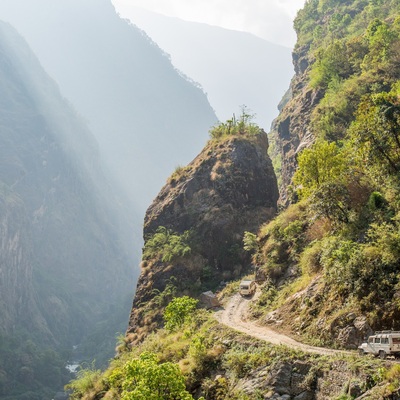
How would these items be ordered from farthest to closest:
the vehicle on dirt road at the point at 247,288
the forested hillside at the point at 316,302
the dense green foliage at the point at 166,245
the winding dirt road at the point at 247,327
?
1. the dense green foliage at the point at 166,245
2. the vehicle on dirt road at the point at 247,288
3. the winding dirt road at the point at 247,327
4. the forested hillside at the point at 316,302

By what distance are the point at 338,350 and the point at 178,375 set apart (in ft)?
24.7

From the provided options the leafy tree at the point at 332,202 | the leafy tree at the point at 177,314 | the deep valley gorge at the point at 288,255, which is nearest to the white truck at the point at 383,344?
the deep valley gorge at the point at 288,255

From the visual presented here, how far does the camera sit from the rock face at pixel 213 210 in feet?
147

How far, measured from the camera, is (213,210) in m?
48.8

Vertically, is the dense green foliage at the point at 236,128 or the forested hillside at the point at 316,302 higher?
the dense green foliage at the point at 236,128

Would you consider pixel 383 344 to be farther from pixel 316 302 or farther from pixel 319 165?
pixel 319 165

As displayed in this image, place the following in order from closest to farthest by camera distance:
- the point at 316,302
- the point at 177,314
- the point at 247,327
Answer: the point at 316,302, the point at 247,327, the point at 177,314

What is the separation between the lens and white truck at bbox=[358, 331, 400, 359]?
1695 cm

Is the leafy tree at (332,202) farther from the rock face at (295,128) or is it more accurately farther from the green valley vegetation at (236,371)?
the rock face at (295,128)

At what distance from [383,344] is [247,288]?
66.0 feet

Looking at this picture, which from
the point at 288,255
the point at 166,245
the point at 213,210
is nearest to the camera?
the point at 288,255

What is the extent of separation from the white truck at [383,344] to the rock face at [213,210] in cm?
2532

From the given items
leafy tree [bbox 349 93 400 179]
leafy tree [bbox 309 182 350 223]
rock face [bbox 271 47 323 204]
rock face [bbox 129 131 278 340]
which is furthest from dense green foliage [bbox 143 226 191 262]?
leafy tree [bbox 349 93 400 179]

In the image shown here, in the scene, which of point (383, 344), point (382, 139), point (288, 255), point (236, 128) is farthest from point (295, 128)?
point (383, 344)
